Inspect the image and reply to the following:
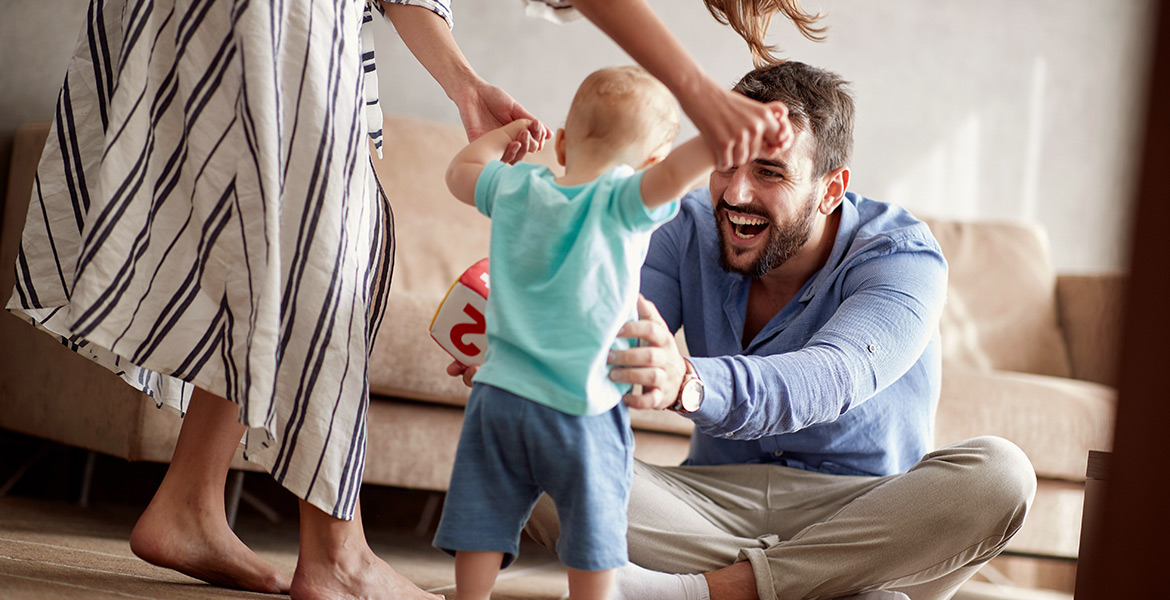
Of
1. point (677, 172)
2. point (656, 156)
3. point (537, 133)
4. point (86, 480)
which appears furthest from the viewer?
point (86, 480)

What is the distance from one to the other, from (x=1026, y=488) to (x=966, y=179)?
6.45ft

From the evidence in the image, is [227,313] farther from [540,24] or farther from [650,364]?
[540,24]

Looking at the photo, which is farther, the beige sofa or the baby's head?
the beige sofa

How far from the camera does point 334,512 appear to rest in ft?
3.17

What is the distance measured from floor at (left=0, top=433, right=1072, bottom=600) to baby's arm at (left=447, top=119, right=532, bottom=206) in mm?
484

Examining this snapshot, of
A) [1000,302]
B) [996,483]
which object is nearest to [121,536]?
[996,483]

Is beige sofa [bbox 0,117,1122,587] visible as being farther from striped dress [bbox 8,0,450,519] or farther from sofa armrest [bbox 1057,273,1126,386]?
striped dress [bbox 8,0,450,519]

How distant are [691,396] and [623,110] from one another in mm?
286

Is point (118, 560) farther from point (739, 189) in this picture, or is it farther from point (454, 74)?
point (739, 189)

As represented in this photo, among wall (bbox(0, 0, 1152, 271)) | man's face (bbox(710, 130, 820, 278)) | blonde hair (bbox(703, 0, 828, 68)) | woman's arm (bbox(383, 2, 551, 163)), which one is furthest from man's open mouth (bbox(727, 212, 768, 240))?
wall (bbox(0, 0, 1152, 271))

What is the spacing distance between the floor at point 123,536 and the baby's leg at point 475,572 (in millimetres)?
298

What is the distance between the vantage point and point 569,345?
825 millimetres

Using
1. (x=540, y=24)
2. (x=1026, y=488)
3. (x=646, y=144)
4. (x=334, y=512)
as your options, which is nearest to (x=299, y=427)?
(x=334, y=512)

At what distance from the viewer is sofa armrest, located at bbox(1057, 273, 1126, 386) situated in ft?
7.61
